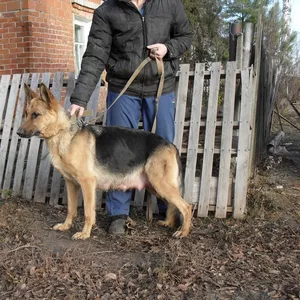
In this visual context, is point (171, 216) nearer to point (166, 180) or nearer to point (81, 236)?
point (166, 180)

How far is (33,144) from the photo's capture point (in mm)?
5277

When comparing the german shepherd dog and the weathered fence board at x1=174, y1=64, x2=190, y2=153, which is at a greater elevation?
the weathered fence board at x1=174, y1=64, x2=190, y2=153

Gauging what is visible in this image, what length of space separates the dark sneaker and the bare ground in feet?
A: 0.30

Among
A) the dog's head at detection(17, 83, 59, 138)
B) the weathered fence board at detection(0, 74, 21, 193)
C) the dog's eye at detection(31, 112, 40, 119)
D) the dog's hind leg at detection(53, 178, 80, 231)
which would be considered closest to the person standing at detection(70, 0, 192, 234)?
the dog's head at detection(17, 83, 59, 138)

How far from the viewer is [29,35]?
23.3 feet

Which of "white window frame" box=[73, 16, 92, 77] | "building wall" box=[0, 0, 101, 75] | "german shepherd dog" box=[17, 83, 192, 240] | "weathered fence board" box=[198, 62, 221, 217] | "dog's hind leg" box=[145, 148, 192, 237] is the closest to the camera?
"german shepherd dog" box=[17, 83, 192, 240]

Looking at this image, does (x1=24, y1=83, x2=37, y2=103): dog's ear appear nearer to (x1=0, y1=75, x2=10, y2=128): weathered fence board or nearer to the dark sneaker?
the dark sneaker

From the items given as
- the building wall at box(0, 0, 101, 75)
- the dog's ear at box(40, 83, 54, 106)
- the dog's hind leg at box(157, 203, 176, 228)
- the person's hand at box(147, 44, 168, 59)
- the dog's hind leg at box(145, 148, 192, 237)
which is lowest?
the dog's hind leg at box(157, 203, 176, 228)

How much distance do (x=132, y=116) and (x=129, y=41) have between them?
0.79m

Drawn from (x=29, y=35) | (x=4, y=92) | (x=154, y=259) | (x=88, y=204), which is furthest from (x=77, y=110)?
(x=29, y=35)

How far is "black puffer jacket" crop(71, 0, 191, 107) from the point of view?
12.4 feet

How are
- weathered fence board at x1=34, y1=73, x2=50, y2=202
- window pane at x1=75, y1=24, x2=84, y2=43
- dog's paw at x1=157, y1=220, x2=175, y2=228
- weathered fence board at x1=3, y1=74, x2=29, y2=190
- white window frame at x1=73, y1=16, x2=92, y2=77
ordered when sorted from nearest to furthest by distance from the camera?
dog's paw at x1=157, y1=220, x2=175, y2=228 < weathered fence board at x1=34, y1=73, x2=50, y2=202 < weathered fence board at x1=3, y1=74, x2=29, y2=190 < white window frame at x1=73, y1=16, x2=92, y2=77 < window pane at x1=75, y1=24, x2=84, y2=43

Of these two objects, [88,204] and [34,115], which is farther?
[88,204]

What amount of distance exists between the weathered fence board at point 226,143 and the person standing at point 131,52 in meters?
0.84
